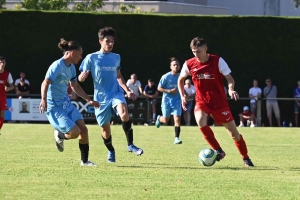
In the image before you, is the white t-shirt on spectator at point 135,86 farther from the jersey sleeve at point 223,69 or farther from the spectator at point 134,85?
the jersey sleeve at point 223,69

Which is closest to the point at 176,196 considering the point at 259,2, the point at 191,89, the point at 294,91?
the point at 191,89

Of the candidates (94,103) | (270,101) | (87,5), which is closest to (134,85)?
(270,101)

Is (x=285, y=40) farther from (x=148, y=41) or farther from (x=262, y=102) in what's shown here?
(x=148, y=41)

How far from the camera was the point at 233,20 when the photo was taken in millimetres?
30328

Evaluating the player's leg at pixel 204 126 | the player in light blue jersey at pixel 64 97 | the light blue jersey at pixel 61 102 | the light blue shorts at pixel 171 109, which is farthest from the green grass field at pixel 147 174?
the light blue shorts at pixel 171 109

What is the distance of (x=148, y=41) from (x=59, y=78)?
1930cm

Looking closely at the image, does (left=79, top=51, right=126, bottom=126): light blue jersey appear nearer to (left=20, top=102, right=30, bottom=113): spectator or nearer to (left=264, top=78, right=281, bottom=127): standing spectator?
(left=20, top=102, right=30, bottom=113): spectator

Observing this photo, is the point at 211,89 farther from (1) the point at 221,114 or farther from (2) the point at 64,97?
(2) the point at 64,97

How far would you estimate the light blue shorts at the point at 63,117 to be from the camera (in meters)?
11.1

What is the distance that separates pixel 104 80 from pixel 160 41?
18142 millimetres

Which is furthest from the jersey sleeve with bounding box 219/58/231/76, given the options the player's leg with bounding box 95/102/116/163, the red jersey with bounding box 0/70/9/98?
the red jersey with bounding box 0/70/9/98

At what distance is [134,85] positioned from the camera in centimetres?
2836

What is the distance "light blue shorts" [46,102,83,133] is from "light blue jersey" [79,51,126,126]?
0.98 meters

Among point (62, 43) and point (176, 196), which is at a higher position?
point (62, 43)
